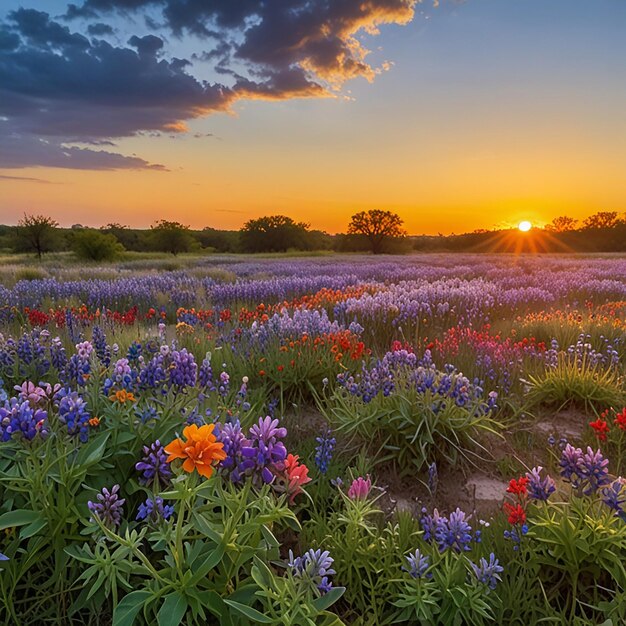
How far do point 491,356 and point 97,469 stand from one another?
427 cm

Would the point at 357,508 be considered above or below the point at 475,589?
above

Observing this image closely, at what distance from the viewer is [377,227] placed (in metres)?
72.9

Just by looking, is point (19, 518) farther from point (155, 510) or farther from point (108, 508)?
point (155, 510)

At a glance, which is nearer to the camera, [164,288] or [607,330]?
[607,330]

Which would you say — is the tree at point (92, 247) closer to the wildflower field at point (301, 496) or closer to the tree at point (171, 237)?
the tree at point (171, 237)

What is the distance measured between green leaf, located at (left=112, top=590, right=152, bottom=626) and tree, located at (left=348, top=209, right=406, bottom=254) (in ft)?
236

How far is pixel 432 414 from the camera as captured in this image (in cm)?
333

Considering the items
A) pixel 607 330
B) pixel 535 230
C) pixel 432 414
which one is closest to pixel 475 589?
pixel 432 414

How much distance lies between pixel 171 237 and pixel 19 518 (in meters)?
61.5

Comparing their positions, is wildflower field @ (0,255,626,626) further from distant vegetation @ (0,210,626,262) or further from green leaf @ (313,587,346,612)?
distant vegetation @ (0,210,626,262)

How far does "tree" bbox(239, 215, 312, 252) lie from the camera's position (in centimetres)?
7762

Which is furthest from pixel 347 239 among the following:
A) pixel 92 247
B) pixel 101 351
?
pixel 101 351

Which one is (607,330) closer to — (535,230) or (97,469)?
(97,469)

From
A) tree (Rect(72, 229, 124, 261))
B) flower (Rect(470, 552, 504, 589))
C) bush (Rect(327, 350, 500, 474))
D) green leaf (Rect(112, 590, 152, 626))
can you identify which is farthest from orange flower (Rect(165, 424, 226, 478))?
tree (Rect(72, 229, 124, 261))
